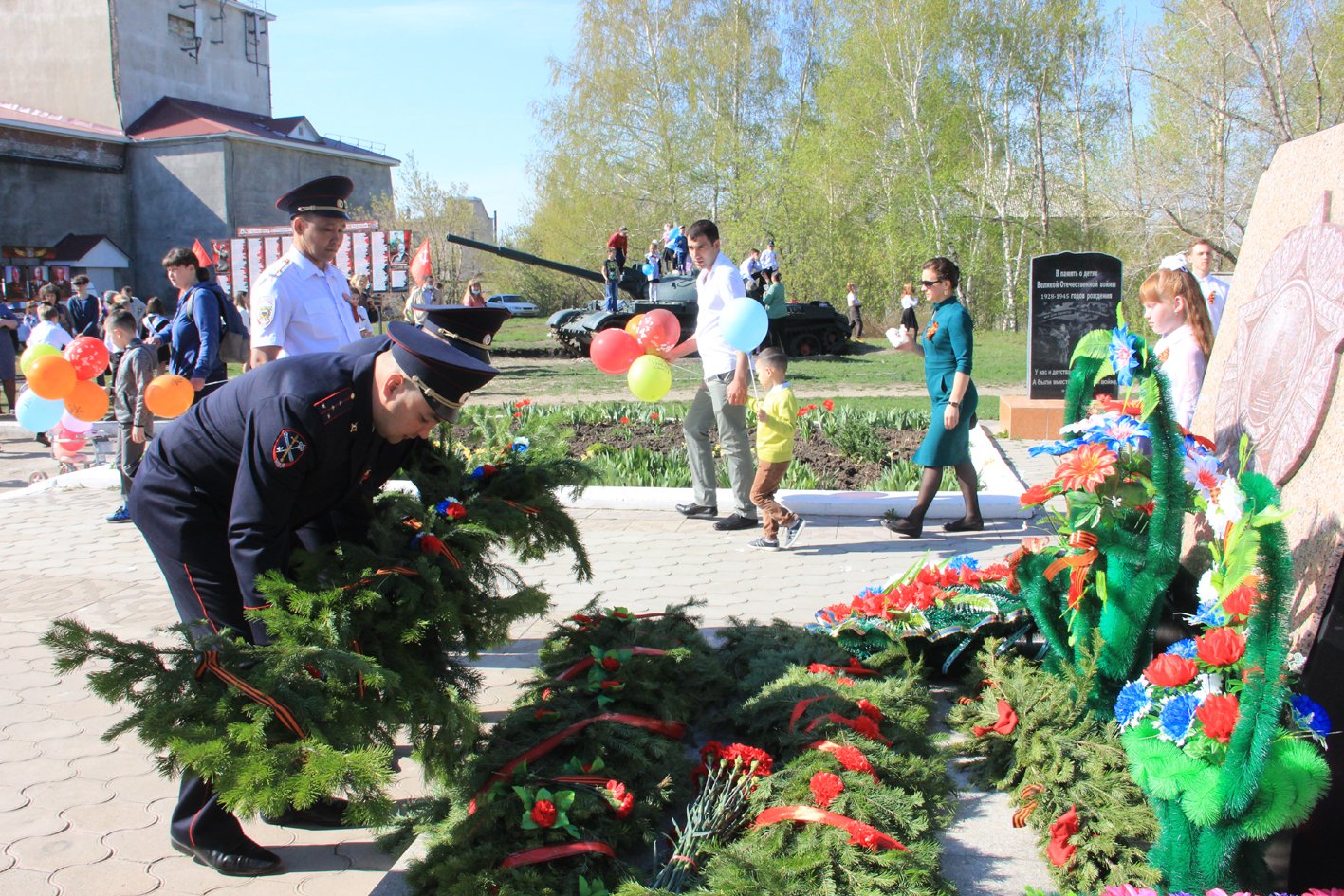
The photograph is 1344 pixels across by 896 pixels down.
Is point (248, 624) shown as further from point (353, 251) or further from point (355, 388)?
point (353, 251)

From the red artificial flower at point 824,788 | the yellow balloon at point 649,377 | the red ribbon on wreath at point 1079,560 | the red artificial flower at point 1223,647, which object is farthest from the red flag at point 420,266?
the red artificial flower at point 1223,647

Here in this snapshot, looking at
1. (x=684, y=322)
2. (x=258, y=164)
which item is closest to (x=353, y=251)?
(x=684, y=322)

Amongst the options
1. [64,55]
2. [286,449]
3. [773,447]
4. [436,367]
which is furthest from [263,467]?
[64,55]

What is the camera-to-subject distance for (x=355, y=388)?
2764mm

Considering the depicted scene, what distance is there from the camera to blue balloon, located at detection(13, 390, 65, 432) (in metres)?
7.80

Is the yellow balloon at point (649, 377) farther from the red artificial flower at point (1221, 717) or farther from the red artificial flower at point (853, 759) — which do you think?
the red artificial flower at point (1221, 717)

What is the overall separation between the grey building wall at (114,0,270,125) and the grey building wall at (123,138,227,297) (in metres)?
2.72

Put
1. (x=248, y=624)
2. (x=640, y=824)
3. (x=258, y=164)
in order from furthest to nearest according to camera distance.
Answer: (x=258, y=164), (x=248, y=624), (x=640, y=824)

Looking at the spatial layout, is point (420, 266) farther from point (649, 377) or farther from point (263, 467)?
point (263, 467)

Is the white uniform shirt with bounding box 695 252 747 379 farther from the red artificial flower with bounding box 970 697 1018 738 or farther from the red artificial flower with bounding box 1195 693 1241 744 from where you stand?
the red artificial flower with bounding box 1195 693 1241 744

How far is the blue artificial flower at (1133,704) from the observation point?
7.88ft

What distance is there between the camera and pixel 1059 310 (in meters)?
11.5

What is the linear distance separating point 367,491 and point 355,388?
61 cm

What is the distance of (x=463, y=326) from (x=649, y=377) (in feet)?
13.3
